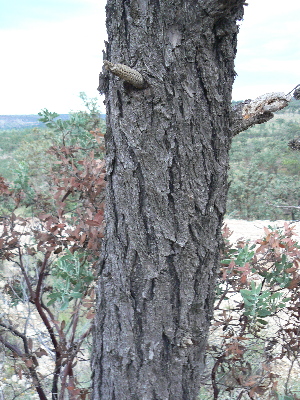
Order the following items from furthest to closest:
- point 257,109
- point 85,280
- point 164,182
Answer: point 85,280 < point 257,109 < point 164,182

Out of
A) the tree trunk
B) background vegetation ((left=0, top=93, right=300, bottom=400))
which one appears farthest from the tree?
background vegetation ((left=0, top=93, right=300, bottom=400))

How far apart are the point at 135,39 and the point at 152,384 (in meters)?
1.22

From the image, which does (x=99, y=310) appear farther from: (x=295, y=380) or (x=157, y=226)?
(x=295, y=380)

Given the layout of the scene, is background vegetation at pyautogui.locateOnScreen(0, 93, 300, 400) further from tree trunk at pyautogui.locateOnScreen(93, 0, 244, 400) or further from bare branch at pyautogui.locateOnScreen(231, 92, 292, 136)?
bare branch at pyautogui.locateOnScreen(231, 92, 292, 136)

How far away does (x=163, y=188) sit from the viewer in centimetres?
114

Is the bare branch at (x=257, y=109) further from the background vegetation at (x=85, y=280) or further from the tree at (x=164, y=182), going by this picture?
the background vegetation at (x=85, y=280)

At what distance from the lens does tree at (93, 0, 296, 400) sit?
107 cm

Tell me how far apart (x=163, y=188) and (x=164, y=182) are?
20 millimetres

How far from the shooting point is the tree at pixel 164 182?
3.51ft

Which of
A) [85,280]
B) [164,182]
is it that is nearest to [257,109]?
[164,182]

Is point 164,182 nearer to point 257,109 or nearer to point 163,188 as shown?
point 163,188

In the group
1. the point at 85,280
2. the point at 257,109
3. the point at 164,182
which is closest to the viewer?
the point at 164,182

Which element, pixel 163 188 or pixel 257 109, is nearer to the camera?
pixel 163 188

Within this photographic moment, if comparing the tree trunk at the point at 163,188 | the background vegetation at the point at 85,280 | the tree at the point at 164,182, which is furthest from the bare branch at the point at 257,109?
the background vegetation at the point at 85,280
